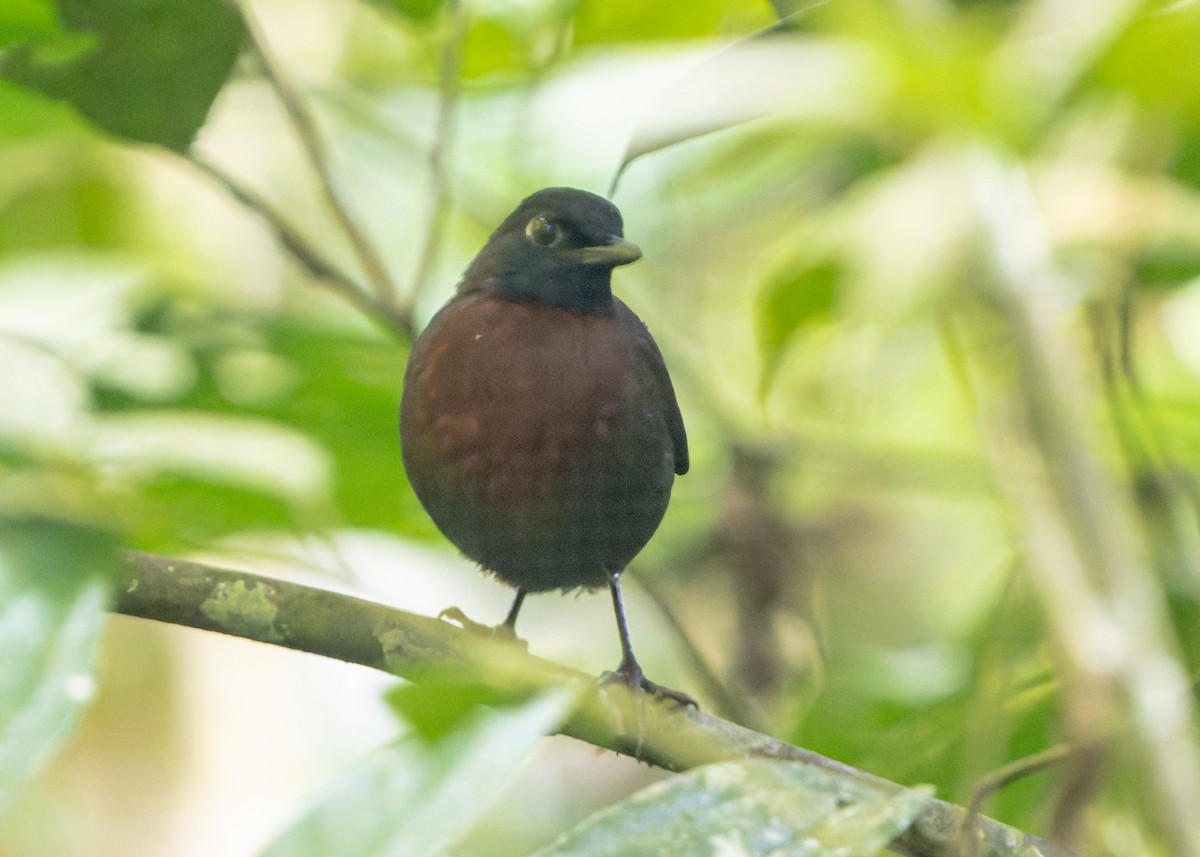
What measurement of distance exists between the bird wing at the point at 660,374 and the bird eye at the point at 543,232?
0.16 m

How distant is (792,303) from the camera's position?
2.48m

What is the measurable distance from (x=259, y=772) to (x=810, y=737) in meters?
2.93

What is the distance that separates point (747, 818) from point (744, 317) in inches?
114

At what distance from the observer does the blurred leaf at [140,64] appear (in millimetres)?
2039

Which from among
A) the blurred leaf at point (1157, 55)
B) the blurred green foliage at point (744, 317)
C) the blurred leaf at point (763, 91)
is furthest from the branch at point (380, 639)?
the blurred leaf at point (1157, 55)

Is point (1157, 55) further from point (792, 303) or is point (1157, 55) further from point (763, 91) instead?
point (792, 303)

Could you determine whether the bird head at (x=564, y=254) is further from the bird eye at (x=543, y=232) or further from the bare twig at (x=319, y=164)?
the bare twig at (x=319, y=164)

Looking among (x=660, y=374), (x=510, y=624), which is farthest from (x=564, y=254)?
(x=510, y=624)

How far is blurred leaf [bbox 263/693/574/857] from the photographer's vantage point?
1020 millimetres

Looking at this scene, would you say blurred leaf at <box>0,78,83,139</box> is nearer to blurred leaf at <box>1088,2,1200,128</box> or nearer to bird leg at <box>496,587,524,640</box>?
bird leg at <box>496,587,524,640</box>

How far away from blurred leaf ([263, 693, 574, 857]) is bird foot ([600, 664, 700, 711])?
0.89 m

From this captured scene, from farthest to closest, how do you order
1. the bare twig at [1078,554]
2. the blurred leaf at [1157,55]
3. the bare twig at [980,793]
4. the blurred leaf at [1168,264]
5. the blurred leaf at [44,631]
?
1. the blurred leaf at [1168,264]
2. the bare twig at [1078,554]
3. the blurred leaf at [1157,55]
4. the bare twig at [980,793]
5. the blurred leaf at [44,631]

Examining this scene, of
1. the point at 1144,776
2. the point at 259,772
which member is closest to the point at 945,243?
the point at 1144,776

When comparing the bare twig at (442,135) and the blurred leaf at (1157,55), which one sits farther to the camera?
the bare twig at (442,135)
